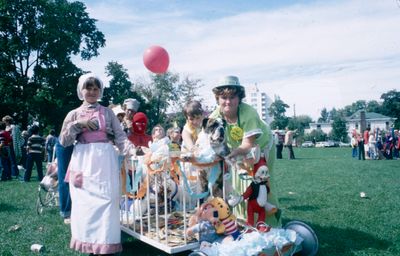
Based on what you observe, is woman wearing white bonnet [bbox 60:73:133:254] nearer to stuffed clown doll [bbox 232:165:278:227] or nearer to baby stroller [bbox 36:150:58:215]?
stuffed clown doll [bbox 232:165:278:227]

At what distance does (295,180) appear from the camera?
11.3 metres

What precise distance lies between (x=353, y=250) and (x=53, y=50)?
96.0 feet

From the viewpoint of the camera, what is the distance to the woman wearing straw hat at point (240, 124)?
394cm

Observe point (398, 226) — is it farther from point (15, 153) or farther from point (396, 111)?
point (396, 111)

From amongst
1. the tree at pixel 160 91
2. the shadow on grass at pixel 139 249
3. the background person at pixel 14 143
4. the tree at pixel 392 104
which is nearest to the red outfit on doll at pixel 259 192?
the shadow on grass at pixel 139 249

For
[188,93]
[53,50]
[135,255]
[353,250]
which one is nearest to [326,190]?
[353,250]

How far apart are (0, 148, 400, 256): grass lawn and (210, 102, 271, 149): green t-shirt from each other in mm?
1517

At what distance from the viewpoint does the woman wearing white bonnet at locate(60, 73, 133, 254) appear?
12.2 feet

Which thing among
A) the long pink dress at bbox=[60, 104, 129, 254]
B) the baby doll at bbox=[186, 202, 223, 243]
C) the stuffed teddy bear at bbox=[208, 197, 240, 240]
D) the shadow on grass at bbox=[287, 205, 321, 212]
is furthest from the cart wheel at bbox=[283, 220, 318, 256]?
the shadow on grass at bbox=[287, 205, 321, 212]

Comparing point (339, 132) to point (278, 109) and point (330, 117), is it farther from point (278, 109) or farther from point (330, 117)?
point (330, 117)

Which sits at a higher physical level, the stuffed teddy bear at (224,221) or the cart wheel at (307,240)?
the stuffed teddy bear at (224,221)

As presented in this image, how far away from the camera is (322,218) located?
6207mm

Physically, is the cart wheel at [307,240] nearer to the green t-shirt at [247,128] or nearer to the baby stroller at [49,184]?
the green t-shirt at [247,128]

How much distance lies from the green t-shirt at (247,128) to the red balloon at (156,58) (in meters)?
2.21
